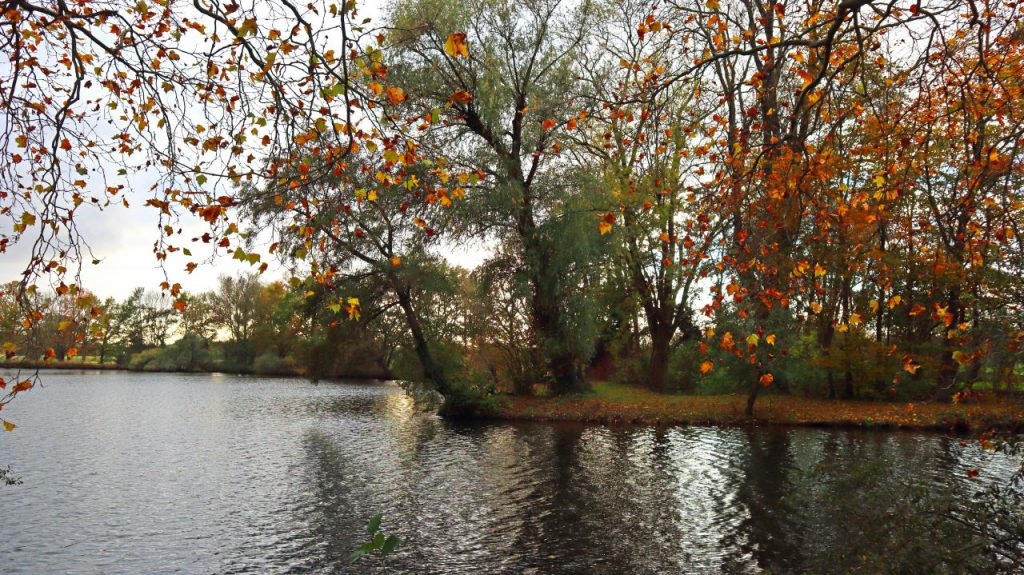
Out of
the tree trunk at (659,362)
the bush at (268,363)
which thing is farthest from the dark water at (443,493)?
the bush at (268,363)

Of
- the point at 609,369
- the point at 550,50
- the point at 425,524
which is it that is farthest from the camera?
the point at 609,369

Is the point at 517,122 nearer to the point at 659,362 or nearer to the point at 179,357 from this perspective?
the point at 659,362

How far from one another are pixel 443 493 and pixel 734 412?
1191 centimetres

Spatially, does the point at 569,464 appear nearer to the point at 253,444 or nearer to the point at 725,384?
the point at 253,444

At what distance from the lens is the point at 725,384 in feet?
84.7

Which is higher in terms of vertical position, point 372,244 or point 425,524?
point 372,244

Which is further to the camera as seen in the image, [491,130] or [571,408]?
[571,408]

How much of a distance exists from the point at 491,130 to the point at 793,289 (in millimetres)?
15962

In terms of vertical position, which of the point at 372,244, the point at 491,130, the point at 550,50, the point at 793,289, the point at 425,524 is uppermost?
the point at 550,50

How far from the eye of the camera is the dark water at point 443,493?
9.16 metres

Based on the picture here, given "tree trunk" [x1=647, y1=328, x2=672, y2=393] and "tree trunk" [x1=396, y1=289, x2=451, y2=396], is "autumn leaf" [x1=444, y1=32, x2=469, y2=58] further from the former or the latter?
"tree trunk" [x1=647, y1=328, x2=672, y2=393]

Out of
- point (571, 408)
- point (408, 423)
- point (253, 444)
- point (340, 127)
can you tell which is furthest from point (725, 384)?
point (340, 127)

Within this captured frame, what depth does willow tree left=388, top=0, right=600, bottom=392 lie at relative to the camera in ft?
67.6

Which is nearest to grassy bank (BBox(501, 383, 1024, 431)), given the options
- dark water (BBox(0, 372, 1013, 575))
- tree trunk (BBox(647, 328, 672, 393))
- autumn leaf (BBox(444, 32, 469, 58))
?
dark water (BBox(0, 372, 1013, 575))
